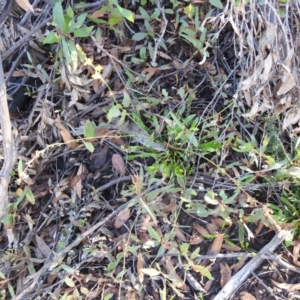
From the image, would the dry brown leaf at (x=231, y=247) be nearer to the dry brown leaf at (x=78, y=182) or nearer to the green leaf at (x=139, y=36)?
the dry brown leaf at (x=78, y=182)

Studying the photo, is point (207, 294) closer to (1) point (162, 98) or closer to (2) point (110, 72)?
(1) point (162, 98)

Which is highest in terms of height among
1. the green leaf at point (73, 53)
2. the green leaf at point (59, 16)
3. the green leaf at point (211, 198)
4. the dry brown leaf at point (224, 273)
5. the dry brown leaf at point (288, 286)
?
the green leaf at point (59, 16)

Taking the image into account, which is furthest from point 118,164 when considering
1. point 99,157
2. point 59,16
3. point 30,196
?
point 59,16

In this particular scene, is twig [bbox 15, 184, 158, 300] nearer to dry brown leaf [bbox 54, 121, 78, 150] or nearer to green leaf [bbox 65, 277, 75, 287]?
green leaf [bbox 65, 277, 75, 287]

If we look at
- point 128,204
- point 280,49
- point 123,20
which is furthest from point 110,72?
point 280,49

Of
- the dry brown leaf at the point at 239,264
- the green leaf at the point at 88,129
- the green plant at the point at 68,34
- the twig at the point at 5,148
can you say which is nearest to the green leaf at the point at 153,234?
the dry brown leaf at the point at 239,264

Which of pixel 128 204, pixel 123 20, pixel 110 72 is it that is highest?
pixel 123 20

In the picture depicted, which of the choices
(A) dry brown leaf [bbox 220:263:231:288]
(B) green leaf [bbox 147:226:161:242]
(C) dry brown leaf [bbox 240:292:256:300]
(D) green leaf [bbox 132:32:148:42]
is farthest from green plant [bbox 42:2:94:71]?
(C) dry brown leaf [bbox 240:292:256:300]
